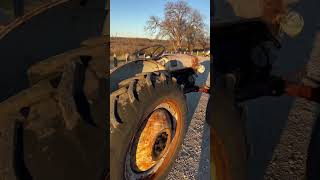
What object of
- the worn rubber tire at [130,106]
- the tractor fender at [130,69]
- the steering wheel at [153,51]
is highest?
the steering wheel at [153,51]

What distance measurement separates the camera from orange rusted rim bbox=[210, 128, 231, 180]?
1261mm

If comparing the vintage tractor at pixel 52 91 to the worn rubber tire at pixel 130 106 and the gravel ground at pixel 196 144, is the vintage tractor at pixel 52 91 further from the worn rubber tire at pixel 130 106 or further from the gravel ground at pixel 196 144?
the gravel ground at pixel 196 144

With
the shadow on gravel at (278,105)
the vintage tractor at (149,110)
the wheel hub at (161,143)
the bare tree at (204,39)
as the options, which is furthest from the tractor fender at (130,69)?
the shadow on gravel at (278,105)

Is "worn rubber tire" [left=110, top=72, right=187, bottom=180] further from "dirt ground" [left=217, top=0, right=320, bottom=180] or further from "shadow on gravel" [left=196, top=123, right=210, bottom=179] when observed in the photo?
"dirt ground" [left=217, top=0, right=320, bottom=180]

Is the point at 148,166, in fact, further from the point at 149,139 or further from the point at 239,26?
the point at 239,26

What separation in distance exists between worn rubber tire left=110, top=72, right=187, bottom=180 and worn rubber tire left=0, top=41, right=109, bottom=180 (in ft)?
0.12

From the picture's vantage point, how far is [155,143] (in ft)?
4.34

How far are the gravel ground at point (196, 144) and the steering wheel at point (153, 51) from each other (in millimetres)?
152

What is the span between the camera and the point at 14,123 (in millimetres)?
1209

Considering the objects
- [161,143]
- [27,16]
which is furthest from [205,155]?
[27,16]

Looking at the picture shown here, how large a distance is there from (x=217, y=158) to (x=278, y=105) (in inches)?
11.5

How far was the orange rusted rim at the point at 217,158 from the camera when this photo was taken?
126 centimetres

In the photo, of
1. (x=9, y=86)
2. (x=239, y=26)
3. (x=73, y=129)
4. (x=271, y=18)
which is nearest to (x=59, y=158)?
(x=73, y=129)

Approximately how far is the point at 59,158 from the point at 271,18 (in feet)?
2.87
